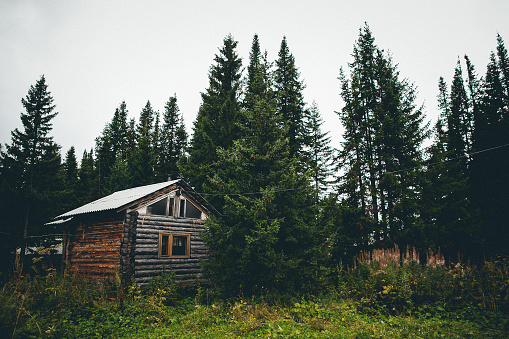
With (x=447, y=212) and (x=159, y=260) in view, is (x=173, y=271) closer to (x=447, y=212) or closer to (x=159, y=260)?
(x=159, y=260)

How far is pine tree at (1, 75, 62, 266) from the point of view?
23250 mm

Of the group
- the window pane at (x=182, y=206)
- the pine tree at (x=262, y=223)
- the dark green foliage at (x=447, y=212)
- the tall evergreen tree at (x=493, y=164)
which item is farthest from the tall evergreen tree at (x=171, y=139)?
the tall evergreen tree at (x=493, y=164)

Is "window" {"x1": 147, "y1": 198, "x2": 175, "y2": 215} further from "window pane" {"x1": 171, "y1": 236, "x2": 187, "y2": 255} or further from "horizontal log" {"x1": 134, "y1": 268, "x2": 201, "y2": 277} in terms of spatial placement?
"horizontal log" {"x1": 134, "y1": 268, "x2": 201, "y2": 277}

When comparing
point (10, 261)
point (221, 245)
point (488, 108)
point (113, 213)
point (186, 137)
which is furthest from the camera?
point (186, 137)

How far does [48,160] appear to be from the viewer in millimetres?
24328

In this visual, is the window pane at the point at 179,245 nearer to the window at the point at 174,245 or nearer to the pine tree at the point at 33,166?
the window at the point at 174,245

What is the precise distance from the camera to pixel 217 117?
76.8 ft

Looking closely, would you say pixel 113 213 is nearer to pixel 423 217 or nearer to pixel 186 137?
pixel 423 217

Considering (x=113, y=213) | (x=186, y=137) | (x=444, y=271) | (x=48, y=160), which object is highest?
(x=186, y=137)

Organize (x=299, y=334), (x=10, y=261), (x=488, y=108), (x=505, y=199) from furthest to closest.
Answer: (x=488, y=108), (x=10, y=261), (x=505, y=199), (x=299, y=334)

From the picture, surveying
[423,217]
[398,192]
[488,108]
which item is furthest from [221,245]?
[488,108]

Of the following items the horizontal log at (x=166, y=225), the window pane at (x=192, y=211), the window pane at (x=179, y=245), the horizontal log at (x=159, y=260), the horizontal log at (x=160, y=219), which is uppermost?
the window pane at (x=192, y=211)

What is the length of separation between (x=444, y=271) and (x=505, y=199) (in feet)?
51.9

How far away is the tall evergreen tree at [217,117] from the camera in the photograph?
21.7m
